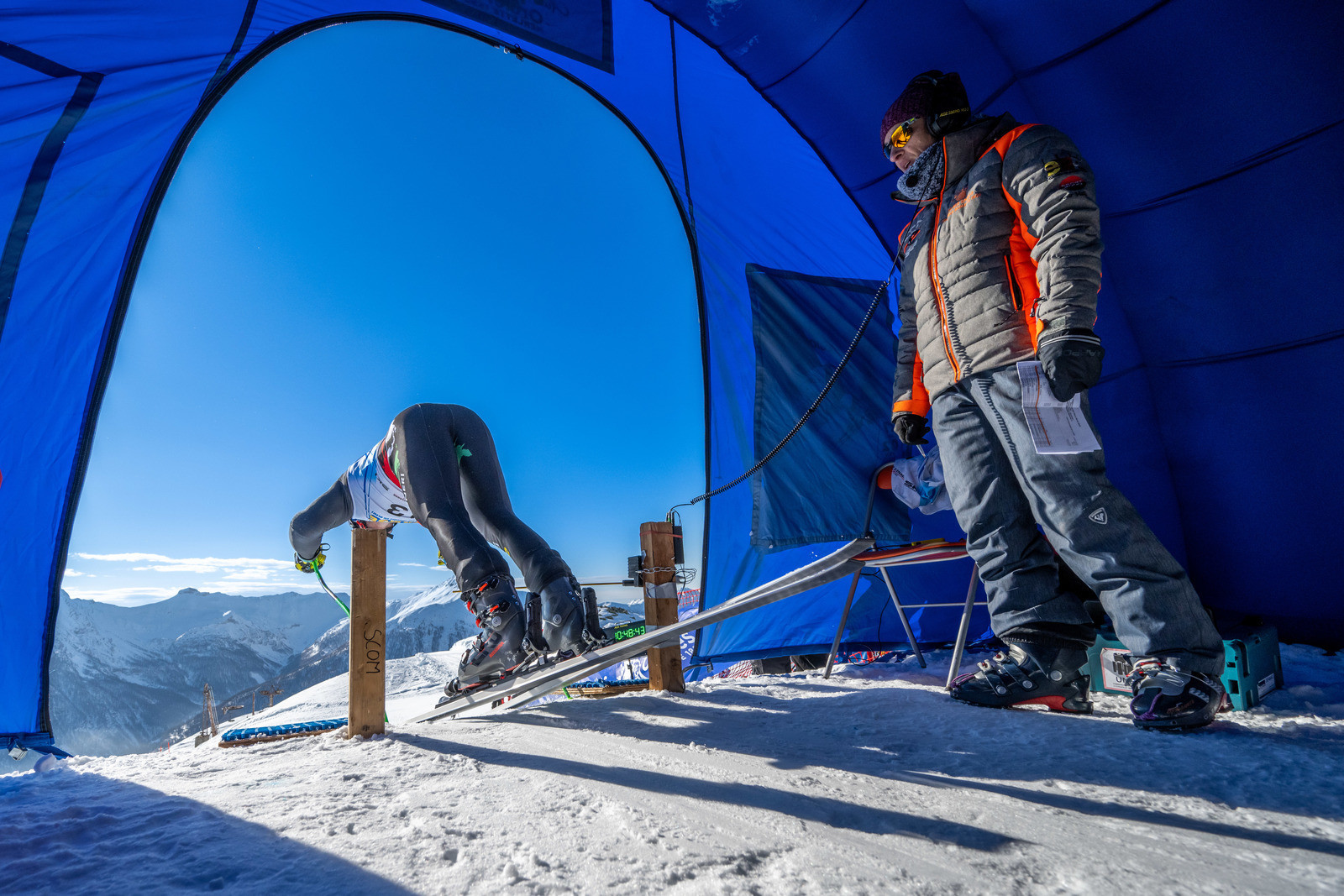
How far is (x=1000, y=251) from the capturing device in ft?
5.99

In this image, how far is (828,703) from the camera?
2100 mm

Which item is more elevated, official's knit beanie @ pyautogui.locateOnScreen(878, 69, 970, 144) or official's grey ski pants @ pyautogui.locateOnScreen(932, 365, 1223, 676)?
official's knit beanie @ pyautogui.locateOnScreen(878, 69, 970, 144)

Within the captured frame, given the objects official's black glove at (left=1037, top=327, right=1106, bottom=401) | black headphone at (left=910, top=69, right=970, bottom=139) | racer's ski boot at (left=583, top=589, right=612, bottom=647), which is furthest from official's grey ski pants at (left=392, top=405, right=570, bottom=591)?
black headphone at (left=910, top=69, right=970, bottom=139)

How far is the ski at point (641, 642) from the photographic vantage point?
165 centimetres

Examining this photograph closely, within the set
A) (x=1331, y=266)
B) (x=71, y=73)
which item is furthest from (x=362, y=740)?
(x=1331, y=266)

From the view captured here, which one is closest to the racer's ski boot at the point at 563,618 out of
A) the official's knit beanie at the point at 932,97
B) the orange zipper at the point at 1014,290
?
the orange zipper at the point at 1014,290

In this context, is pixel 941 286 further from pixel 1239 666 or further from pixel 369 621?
pixel 369 621

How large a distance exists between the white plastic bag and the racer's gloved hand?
117 inches

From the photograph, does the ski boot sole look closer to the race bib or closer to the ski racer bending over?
the ski racer bending over

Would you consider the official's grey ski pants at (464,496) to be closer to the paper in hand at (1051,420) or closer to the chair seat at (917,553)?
the chair seat at (917,553)

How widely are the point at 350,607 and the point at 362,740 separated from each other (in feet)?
1.23

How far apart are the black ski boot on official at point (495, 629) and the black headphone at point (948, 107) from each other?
2.07 meters

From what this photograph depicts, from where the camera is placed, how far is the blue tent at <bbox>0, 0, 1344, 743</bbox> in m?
2.03

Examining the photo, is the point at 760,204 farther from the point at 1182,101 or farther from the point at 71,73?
the point at 71,73
